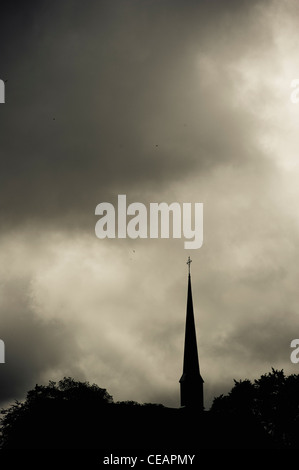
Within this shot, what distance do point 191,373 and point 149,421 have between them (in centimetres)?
1404

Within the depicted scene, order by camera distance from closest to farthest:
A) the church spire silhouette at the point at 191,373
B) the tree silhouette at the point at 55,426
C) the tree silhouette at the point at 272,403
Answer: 1. the tree silhouette at the point at 55,426
2. the church spire silhouette at the point at 191,373
3. the tree silhouette at the point at 272,403

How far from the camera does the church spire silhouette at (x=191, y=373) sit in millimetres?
66812

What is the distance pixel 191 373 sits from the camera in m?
67.8

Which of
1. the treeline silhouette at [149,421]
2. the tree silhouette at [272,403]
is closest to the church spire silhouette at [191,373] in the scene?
the treeline silhouette at [149,421]

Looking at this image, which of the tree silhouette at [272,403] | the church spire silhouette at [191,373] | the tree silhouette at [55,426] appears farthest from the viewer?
the tree silhouette at [272,403]

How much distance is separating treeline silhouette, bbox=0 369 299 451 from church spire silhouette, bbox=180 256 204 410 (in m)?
1.73

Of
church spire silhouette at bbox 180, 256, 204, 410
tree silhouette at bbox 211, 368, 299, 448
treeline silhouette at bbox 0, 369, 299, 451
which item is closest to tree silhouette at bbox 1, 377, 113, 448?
treeline silhouette at bbox 0, 369, 299, 451

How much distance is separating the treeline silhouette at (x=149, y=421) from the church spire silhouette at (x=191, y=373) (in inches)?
68.0

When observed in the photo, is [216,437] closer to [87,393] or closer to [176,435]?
[176,435]

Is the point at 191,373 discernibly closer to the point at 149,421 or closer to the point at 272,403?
the point at 272,403

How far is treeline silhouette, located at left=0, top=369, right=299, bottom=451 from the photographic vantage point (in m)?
50.7

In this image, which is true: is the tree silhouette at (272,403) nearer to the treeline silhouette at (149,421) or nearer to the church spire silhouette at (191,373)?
the treeline silhouette at (149,421)

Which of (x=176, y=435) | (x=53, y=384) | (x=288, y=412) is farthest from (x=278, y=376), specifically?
(x=53, y=384)
